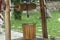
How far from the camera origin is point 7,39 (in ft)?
16.4

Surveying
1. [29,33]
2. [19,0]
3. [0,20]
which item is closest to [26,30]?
[29,33]

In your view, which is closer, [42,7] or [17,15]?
[42,7]

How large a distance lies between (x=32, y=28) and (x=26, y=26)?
0.13 metres

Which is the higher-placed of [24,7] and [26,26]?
[24,7]

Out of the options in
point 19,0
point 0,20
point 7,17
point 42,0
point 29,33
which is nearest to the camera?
point 7,17

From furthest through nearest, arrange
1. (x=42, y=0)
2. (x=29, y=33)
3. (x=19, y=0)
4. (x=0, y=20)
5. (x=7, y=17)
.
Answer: (x=19, y=0), (x=0, y=20), (x=42, y=0), (x=29, y=33), (x=7, y=17)

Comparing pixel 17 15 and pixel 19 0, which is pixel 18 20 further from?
pixel 19 0

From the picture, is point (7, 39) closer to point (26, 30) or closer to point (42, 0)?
point (26, 30)

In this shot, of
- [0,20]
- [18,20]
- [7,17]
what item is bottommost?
[18,20]

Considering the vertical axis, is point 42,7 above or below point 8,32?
above

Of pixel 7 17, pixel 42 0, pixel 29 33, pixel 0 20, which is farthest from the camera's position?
pixel 0 20

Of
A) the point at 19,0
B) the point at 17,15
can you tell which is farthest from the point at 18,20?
the point at 19,0

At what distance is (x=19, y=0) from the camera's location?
1139 centimetres

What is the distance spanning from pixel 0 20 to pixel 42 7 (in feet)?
6.89
